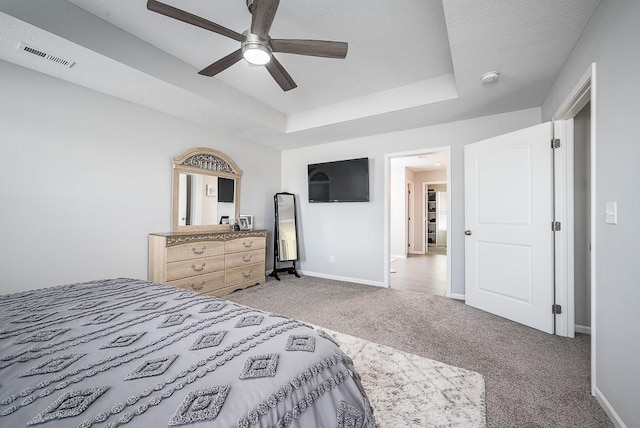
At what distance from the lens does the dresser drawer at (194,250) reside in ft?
9.85

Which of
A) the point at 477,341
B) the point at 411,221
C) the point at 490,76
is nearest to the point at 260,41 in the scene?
the point at 490,76

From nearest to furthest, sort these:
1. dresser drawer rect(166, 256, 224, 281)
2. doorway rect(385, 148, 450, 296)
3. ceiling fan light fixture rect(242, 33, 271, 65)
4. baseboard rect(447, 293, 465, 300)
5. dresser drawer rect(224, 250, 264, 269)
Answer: ceiling fan light fixture rect(242, 33, 271, 65) → dresser drawer rect(166, 256, 224, 281) → baseboard rect(447, 293, 465, 300) → dresser drawer rect(224, 250, 264, 269) → doorway rect(385, 148, 450, 296)

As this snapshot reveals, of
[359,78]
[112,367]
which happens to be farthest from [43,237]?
[359,78]

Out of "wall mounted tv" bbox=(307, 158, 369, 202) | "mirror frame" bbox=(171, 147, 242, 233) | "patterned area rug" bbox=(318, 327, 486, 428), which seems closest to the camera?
"patterned area rug" bbox=(318, 327, 486, 428)

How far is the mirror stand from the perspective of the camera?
462 cm

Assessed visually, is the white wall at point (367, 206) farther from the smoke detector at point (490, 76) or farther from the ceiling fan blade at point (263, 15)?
the ceiling fan blade at point (263, 15)

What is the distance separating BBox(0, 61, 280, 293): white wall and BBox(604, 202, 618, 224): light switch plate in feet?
13.0

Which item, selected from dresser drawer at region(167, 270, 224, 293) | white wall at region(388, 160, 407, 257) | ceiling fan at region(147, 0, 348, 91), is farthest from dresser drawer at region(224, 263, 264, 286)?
white wall at region(388, 160, 407, 257)

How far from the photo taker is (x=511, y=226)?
9.23 feet

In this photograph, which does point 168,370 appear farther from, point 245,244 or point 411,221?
point 411,221

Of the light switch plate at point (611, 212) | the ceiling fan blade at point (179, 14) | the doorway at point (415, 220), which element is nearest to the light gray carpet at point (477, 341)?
the light switch plate at point (611, 212)

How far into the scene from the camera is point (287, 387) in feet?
2.72

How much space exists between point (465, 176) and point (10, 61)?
14.9 feet

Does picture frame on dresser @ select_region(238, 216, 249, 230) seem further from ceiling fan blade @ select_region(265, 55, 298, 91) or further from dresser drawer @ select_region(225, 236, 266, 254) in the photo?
ceiling fan blade @ select_region(265, 55, 298, 91)
